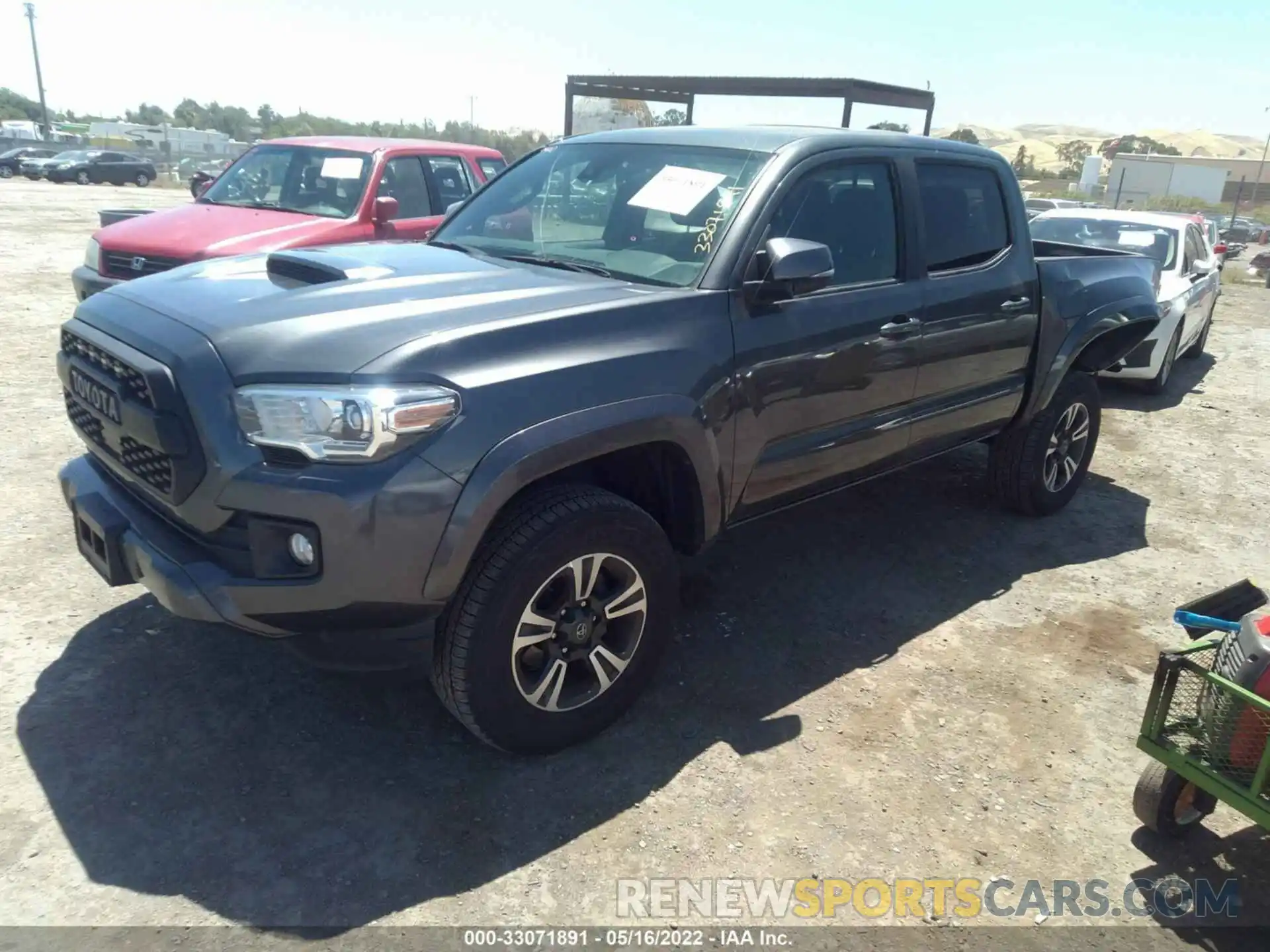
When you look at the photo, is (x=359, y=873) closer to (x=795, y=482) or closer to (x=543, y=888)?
(x=543, y=888)

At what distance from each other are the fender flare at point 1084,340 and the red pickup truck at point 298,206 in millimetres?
4131

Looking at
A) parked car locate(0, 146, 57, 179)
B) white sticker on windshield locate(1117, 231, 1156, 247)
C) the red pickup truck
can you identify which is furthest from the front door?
parked car locate(0, 146, 57, 179)

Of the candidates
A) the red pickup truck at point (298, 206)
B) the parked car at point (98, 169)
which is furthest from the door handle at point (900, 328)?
the parked car at point (98, 169)

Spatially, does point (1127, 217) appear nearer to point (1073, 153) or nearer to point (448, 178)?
point (448, 178)

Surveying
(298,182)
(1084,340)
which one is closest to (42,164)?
(298,182)

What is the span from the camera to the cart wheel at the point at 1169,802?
2.83 m

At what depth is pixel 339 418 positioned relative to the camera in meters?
2.46

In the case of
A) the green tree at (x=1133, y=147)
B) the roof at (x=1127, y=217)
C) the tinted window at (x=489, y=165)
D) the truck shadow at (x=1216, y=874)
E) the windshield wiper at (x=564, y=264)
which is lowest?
the truck shadow at (x=1216, y=874)

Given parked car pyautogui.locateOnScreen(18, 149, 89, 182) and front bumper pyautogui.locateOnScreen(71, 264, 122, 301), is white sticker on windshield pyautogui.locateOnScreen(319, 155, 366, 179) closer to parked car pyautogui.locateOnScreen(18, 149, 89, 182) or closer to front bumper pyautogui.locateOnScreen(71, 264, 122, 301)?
front bumper pyautogui.locateOnScreen(71, 264, 122, 301)

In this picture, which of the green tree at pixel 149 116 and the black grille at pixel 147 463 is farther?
the green tree at pixel 149 116

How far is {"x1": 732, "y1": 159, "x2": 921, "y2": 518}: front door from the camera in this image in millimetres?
3373

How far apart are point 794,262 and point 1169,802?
203 centimetres

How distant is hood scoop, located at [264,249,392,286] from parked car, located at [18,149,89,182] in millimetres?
38339

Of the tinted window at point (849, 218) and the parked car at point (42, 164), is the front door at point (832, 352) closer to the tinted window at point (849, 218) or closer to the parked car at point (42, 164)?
the tinted window at point (849, 218)
